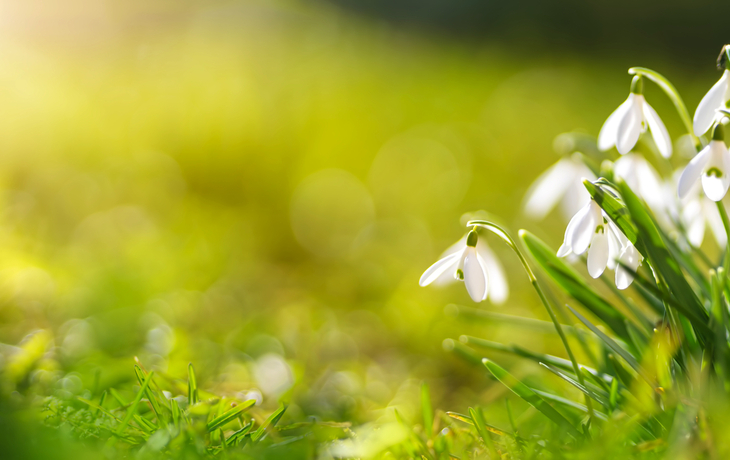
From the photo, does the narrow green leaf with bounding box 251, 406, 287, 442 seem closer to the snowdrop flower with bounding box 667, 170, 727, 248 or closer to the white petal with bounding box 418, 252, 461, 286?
the white petal with bounding box 418, 252, 461, 286

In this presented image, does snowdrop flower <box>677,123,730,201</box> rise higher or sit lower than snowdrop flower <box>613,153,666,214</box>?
higher

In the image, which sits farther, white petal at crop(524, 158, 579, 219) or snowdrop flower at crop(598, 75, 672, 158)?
white petal at crop(524, 158, 579, 219)

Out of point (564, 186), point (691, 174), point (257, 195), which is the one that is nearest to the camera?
point (691, 174)

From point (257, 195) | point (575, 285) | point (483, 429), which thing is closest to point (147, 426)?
point (483, 429)

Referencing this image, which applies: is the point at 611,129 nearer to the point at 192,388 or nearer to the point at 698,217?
the point at 698,217

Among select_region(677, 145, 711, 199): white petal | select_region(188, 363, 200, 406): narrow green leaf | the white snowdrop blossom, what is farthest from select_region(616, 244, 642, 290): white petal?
select_region(188, 363, 200, 406): narrow green leaf

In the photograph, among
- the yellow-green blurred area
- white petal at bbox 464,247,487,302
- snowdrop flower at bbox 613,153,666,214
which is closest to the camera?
white petal at bbox 464,247,487,302
